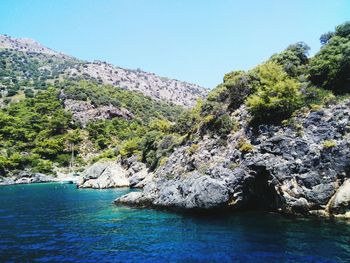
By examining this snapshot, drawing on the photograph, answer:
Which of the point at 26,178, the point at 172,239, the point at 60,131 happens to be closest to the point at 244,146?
the point at 172,239

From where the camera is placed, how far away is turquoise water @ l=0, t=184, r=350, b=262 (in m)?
19.6

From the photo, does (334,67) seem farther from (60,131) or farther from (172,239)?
(60,131)

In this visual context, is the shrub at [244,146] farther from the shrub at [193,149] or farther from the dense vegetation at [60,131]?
the dense vegetation at [60,131]

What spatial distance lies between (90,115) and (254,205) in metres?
116

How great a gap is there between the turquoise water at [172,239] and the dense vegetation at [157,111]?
380 inches

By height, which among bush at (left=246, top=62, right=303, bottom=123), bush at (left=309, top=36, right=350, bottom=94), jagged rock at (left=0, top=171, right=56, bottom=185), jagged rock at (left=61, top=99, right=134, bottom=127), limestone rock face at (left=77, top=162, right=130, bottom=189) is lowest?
jagged rock at (left=0, top=171, right=56, bottom=185)

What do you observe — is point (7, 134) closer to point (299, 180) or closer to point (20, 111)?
point (20, 111)

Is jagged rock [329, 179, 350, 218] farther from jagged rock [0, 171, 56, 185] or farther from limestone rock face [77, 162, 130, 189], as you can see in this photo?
jagged rock [0, 171, 56, 185]

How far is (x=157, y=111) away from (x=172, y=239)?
456ft

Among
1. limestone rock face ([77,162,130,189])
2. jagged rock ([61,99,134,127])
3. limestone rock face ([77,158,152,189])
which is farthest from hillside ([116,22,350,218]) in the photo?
jagged rock ([61,99,134,127])

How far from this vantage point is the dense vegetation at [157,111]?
111 feet

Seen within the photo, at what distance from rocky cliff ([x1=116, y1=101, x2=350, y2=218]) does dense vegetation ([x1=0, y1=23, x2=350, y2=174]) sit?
1545 millimetres

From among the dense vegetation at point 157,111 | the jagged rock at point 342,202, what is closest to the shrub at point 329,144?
the jagged rock at point 342,202

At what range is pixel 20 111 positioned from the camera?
13188 cm
